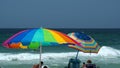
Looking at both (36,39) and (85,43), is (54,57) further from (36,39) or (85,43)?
(36,39)

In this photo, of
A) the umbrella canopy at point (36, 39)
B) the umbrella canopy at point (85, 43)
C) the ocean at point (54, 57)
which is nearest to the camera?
the umbrella canopy at point (36, 39)

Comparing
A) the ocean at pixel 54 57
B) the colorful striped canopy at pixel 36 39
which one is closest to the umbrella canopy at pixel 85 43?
the colorful striped canopy at pixel 36 39

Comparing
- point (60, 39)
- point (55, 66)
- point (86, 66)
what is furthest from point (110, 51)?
point (60, 39)

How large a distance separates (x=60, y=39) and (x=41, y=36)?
0.44 meters

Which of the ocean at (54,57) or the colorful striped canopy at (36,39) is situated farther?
the ocean at (54,57)

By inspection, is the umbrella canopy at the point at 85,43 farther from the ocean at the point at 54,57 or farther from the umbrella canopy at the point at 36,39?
the ocean at the point at 54,57

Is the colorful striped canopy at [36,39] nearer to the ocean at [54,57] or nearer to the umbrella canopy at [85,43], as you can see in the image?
the umbrella canopy at [85,43]

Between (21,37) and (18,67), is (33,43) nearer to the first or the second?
(21,37)

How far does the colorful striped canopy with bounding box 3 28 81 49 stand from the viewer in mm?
7680

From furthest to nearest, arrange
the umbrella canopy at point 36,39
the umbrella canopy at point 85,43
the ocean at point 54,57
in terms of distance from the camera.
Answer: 1. the ocean at point 54,57
2. the umbrella canopy at point 85,43
3. the umbrella canopy at point 36,39

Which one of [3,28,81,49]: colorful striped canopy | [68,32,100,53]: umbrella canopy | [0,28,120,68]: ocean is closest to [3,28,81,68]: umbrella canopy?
[3,28,81,49]: colorful striped canopy

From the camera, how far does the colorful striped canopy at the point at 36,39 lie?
768 centimetres

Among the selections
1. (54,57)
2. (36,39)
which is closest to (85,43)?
(36,39)

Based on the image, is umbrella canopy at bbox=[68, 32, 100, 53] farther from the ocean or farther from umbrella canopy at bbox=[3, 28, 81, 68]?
the ocean
